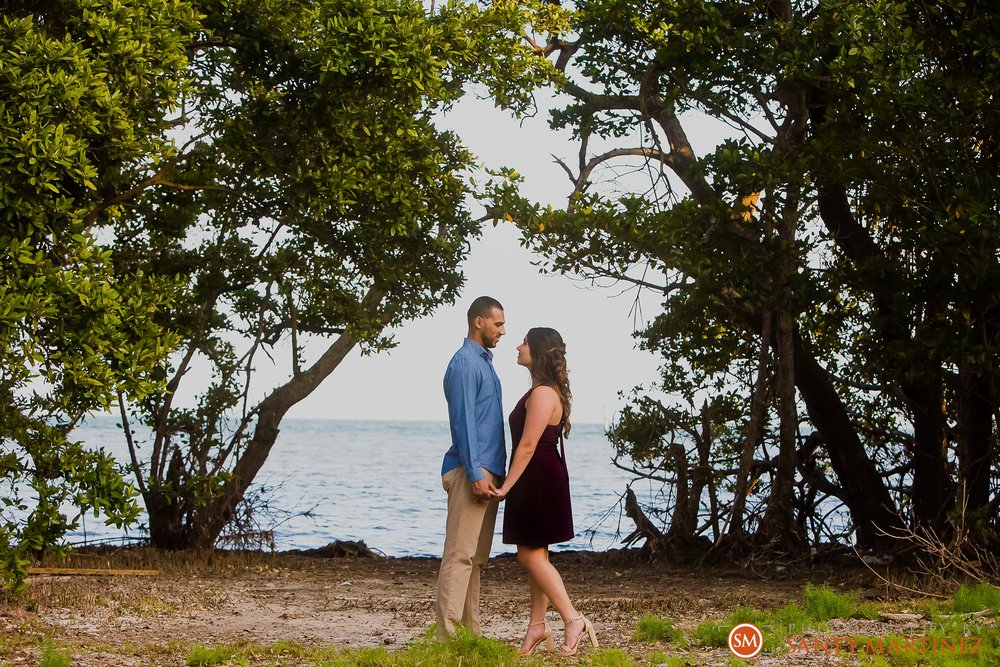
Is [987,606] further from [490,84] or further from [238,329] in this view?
[238,329]

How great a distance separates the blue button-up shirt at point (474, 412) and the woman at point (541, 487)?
123 mm

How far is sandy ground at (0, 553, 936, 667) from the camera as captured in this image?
641cm

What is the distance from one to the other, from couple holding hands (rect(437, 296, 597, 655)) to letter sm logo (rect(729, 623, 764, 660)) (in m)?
0.77

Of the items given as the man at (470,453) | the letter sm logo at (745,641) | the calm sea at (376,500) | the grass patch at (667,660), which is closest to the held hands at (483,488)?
the man at (470,453)

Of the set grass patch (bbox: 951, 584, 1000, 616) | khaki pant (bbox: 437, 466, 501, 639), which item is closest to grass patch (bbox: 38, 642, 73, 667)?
khaki pant (bbox: 437, 466, 501, 639)

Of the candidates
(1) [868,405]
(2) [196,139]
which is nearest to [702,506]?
(1) [868,405]

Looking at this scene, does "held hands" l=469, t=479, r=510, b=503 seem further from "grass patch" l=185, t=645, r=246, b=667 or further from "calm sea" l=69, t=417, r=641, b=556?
"calm sea" l=69, t=417, r=641, b=556

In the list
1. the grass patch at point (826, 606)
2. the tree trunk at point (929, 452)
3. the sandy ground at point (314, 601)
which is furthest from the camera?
the tree trunk at point (929, 452)

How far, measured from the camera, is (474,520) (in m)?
5.63

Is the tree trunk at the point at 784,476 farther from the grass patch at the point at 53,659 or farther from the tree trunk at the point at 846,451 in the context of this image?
the grass patch at the point at 53,659

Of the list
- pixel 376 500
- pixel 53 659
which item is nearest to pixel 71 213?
pixel 53 659

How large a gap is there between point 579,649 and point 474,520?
38.9 inches

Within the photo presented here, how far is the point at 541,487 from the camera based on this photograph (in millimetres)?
5648

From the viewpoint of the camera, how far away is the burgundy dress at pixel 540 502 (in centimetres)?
563
